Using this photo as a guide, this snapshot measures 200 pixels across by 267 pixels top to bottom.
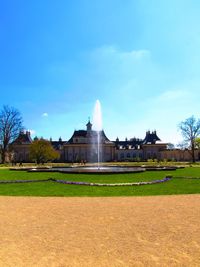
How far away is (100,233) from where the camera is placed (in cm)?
780

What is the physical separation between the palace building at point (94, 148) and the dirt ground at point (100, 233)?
8930cm

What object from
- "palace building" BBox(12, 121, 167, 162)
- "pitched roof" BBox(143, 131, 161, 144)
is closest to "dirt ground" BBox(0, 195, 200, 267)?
"palace building" BBox(12, 121, 167, 162)

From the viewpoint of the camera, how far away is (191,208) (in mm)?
11211

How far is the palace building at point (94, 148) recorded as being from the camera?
339 feet

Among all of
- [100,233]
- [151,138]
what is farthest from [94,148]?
[100,233]

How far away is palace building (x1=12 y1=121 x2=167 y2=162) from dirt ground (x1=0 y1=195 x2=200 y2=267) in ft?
293

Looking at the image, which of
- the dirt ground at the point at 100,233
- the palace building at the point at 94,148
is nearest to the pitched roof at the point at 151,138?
the palace building at the point at 94,148

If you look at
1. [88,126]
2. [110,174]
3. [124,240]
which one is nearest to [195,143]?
[88,126]

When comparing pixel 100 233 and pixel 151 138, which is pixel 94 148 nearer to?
pixel 151 138

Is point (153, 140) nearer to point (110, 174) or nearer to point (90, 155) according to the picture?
point (90, 155)

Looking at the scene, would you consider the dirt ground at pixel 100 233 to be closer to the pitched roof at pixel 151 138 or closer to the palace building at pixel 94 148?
the palace building at pixel 94 148

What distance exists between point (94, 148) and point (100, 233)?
103 meters

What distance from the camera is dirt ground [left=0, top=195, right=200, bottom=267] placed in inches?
239

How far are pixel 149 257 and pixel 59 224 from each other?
350 centimetres
